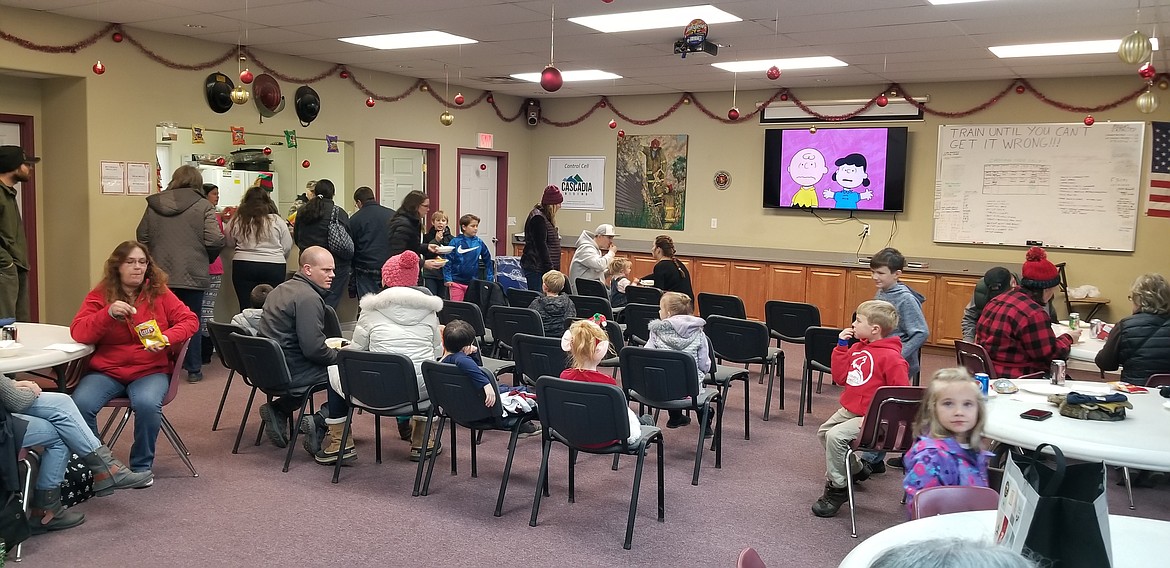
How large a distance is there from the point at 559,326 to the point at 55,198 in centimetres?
456

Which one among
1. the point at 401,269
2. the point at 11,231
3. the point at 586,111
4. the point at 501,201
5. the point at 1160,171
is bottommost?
the point at 401,269

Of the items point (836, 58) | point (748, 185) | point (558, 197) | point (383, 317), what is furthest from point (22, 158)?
point (748, 185)

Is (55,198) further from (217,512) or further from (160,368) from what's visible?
(217,512)

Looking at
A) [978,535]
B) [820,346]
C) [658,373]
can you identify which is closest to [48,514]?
[658,373]

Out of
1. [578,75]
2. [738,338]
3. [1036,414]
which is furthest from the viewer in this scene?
[578,75]

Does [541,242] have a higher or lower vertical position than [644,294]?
higher

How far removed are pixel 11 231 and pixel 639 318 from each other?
4.40m

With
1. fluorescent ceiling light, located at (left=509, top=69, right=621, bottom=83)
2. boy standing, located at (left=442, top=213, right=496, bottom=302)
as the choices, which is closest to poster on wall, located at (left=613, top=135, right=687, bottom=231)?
fluorescent ceiling light, located at (left=509, top=69, right=621, bottom=83)

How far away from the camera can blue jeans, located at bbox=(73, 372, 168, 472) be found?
14.2ft

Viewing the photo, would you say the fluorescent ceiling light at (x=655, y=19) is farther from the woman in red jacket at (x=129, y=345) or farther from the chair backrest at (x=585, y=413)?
the woman in red jacket at (x=129, y=345)

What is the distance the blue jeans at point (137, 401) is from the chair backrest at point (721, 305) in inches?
166

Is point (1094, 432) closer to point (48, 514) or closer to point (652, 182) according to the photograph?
point (48, 514)

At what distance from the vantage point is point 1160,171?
8.54 metres

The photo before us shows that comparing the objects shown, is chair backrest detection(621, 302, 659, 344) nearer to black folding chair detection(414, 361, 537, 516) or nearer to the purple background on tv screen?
black folding chair detection(414, 361, 537, 516)
